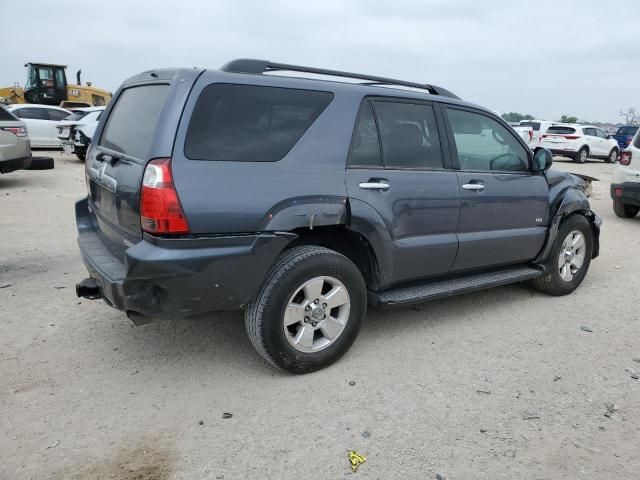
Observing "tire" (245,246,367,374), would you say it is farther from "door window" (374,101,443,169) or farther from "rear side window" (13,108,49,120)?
"rear side window" (13,108,49,120)

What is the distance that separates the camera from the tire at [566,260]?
4.65 meters

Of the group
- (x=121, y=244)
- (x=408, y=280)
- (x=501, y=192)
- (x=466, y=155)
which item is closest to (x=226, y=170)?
(x=121, y=244)

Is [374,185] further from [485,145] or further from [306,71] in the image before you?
[485,145]

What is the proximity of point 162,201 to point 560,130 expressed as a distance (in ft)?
72.0

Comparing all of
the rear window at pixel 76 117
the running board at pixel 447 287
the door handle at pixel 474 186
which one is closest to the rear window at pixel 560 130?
the rear window at pixel 76 117

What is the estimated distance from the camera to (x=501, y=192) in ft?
13.6

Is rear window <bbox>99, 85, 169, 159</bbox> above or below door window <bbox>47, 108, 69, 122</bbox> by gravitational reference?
above

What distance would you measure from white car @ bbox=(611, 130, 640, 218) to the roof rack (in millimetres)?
5665

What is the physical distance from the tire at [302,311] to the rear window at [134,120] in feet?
3.57

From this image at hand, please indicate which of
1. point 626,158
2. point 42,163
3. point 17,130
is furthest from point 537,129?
point 17,130

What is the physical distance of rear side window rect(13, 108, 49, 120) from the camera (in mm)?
15562

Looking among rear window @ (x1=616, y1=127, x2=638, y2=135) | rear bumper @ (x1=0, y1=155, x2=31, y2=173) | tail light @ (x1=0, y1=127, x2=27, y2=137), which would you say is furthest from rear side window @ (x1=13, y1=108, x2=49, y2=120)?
rear window @ (x1=616, y1=127, x2=638, y2=135)

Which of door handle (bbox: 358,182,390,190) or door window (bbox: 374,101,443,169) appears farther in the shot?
door window (bbox: 374,101,443,169)

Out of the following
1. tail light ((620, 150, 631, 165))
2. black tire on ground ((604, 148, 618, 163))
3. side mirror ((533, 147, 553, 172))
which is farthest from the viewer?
black tire on ground ((604, 148, 618, 163))
